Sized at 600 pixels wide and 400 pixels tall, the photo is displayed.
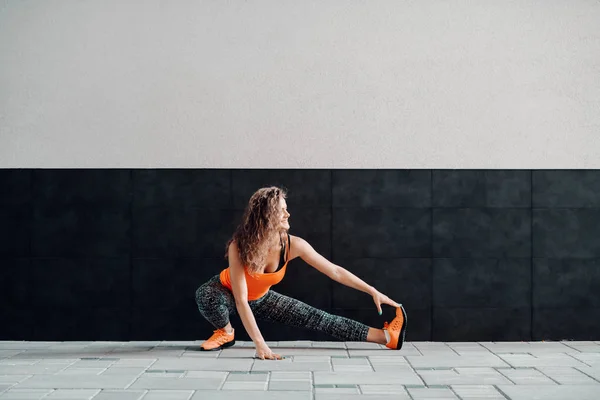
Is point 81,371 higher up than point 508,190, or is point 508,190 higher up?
point 508,190

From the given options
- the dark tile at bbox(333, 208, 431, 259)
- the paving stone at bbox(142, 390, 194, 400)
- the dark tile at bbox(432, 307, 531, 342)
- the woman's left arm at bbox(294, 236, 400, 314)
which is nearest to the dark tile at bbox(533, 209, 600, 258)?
the dark tile at bbox(432, 307, 531, 342)

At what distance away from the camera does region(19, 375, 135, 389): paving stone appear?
386 centimetres

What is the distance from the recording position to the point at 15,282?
536 cm

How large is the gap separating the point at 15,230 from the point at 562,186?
160 inches

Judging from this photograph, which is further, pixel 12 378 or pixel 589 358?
pixel 589 358

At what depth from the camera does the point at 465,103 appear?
543 cm

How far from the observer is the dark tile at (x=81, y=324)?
5.36m

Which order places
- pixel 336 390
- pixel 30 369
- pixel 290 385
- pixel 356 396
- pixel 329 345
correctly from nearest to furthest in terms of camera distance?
1. pixel 356 396
2. pixel 336 390
3. pixel 290 385
4. pixel 30 369
5. pixel 329 345

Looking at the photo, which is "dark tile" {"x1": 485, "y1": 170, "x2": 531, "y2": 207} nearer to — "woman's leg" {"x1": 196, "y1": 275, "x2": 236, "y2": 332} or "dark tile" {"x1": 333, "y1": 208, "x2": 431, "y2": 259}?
"dark tile" {"x1": 333, "y1": 208, "x2": 431, "y2": 259}

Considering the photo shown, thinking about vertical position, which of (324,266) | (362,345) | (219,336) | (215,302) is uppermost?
(324,266)

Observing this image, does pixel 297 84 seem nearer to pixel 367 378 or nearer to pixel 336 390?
pixel 367 378

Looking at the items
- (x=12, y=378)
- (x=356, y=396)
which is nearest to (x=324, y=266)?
(x=356, y=396)

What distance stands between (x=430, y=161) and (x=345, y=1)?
135 cm

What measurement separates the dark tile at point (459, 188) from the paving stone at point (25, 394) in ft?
9.89
